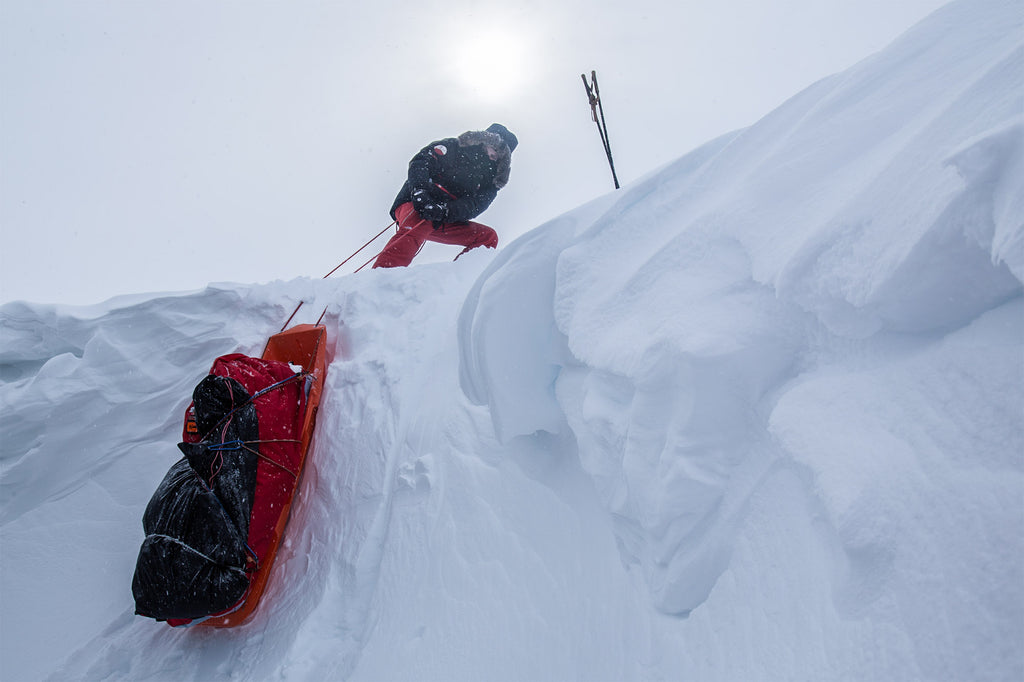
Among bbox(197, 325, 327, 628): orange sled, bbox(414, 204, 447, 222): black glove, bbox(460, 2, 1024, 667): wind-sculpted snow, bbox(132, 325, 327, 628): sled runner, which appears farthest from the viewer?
bbox(414, 204, 447, 222): black glove

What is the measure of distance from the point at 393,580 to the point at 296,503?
0.80m

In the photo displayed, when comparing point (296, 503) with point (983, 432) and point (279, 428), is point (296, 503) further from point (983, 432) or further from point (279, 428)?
point (983, 432)

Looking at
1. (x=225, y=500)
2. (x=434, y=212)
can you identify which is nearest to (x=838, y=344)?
(x=225, y=500)

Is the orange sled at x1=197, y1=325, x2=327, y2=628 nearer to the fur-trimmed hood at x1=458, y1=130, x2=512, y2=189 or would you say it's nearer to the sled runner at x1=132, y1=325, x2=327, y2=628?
the sled runner at x1=132, y1=325, x2=327, y2=628

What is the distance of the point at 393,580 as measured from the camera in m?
2.19

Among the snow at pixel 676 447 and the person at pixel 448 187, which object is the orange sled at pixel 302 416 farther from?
the person at pixel 448 187

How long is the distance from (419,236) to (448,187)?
51 centimetres

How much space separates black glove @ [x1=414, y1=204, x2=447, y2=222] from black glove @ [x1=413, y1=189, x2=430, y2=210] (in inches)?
0.8

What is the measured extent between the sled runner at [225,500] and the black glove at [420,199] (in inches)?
95.2

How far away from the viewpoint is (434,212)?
4.78 m


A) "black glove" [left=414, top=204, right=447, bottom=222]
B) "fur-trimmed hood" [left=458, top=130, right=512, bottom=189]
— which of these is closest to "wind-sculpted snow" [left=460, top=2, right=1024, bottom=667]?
"black glove" [left=414, top=204, right=447, bottom=222]

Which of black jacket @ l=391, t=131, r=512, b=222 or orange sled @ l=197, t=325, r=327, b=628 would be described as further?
black jacket @ l=391, t=131, r=512, b=222

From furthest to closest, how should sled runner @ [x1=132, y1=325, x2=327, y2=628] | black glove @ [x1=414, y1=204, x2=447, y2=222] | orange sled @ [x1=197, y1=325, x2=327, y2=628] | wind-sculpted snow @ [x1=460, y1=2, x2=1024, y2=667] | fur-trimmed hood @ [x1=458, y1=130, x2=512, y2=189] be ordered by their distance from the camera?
fur-trimmed hood @ [x1=458, y1=130, x2=512, y2=189] < black glove @ [x1=414, y1=204, x2=447, y2=222] < orange sled @ [x1=197, y1=325, x2=327, y2=628] < sled runner @ [x1=132, y1=325, x2=327, y2=628] < wind-sculpted snow @ [x1=460, y1=2, x2=1024, y2=667]

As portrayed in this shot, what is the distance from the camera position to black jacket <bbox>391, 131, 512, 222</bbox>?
4820 mm
